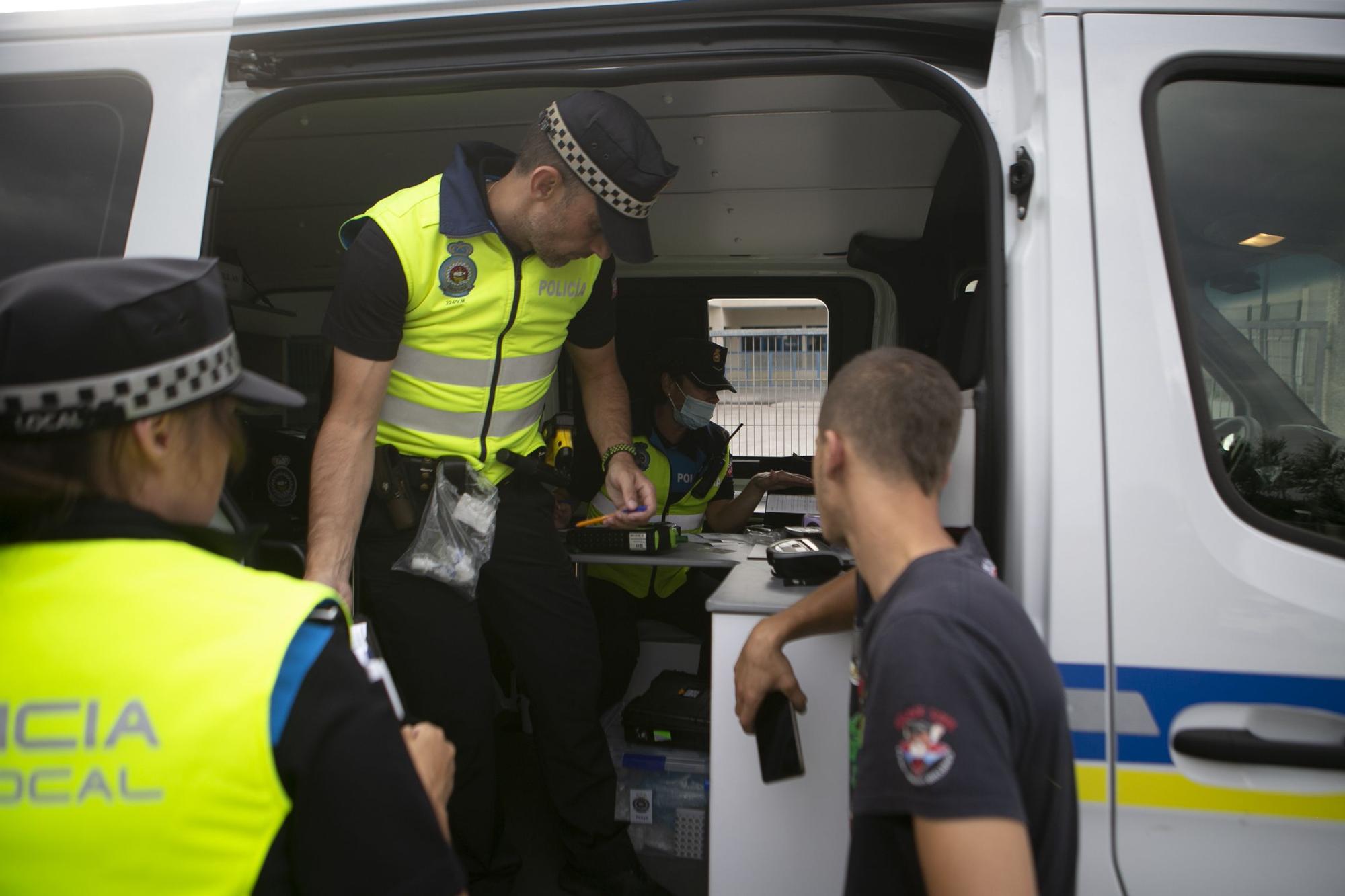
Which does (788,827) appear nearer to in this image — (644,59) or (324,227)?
(644,59)

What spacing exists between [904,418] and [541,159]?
116 centimetres

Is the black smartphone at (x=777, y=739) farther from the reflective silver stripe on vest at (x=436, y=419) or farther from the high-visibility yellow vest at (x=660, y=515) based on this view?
the high-visibility yellow vest at (x=660, y=515)

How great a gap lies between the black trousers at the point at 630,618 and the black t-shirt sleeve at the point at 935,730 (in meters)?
2.05

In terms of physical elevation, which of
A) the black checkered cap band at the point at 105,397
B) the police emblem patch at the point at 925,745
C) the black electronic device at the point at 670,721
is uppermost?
the black checkered cap band at the point at 105,397

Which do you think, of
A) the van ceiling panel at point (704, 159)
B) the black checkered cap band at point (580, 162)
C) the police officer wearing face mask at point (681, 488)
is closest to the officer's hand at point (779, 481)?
the police officer wearing face mask at point (681, 488)

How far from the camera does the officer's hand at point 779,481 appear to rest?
12.2 feet

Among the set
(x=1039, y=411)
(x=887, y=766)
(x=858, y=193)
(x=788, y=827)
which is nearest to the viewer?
(x=887, y=766)

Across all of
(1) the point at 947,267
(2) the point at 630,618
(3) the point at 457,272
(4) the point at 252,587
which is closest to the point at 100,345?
(4) the point at 252,587

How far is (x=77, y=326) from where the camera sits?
2.37 ft

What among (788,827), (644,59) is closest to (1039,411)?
(788,827)

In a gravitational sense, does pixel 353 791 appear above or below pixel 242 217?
below

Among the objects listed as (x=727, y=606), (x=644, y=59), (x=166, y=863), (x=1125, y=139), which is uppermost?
(x=644, y=59)

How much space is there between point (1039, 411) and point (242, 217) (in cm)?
323

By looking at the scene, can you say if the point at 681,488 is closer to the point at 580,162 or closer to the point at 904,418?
the point at 580,162
